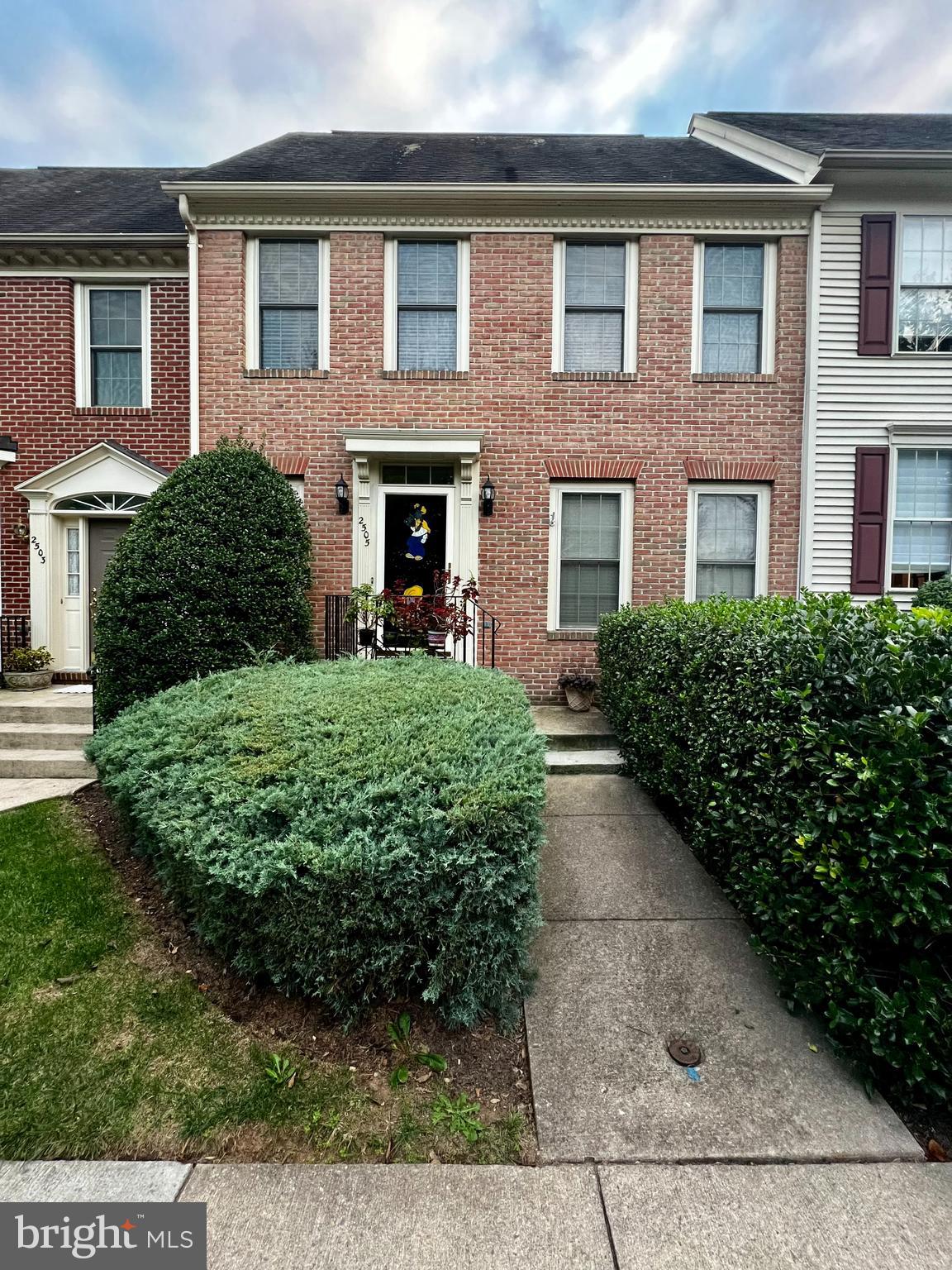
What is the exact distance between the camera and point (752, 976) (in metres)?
2.77

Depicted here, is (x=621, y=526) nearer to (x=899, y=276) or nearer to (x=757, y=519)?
(x=757, y=519)

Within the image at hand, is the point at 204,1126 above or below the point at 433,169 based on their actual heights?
below

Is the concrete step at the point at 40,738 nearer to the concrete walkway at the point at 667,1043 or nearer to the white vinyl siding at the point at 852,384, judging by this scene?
the concrete walkway at the point at 667,1043

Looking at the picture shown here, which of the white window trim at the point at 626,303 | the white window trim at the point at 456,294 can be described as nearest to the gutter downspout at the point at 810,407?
the white window trim at the point at 626,303

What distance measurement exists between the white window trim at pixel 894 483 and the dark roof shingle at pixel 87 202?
9.05 meters

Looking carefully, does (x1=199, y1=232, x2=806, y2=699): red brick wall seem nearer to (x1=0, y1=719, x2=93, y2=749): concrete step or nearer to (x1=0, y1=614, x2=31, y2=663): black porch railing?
(x1=0, y1=719, x2=93, y2=749): concrete step

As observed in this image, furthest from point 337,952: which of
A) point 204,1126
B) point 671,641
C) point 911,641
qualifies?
point 671,641

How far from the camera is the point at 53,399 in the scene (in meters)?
7.57

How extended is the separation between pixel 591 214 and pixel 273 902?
7736 mm

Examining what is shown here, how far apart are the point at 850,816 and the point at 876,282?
728 cm

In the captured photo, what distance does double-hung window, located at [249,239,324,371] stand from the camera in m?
7.02

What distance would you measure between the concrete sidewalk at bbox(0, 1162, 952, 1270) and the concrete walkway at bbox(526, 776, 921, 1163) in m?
0.09

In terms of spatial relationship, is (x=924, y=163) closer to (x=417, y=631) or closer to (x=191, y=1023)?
(x=417, y=631)

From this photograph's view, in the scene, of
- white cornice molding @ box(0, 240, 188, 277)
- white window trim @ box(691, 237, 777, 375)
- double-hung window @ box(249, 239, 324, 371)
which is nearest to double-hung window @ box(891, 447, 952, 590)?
white window trim @ box(691, 237, 777, 375)
